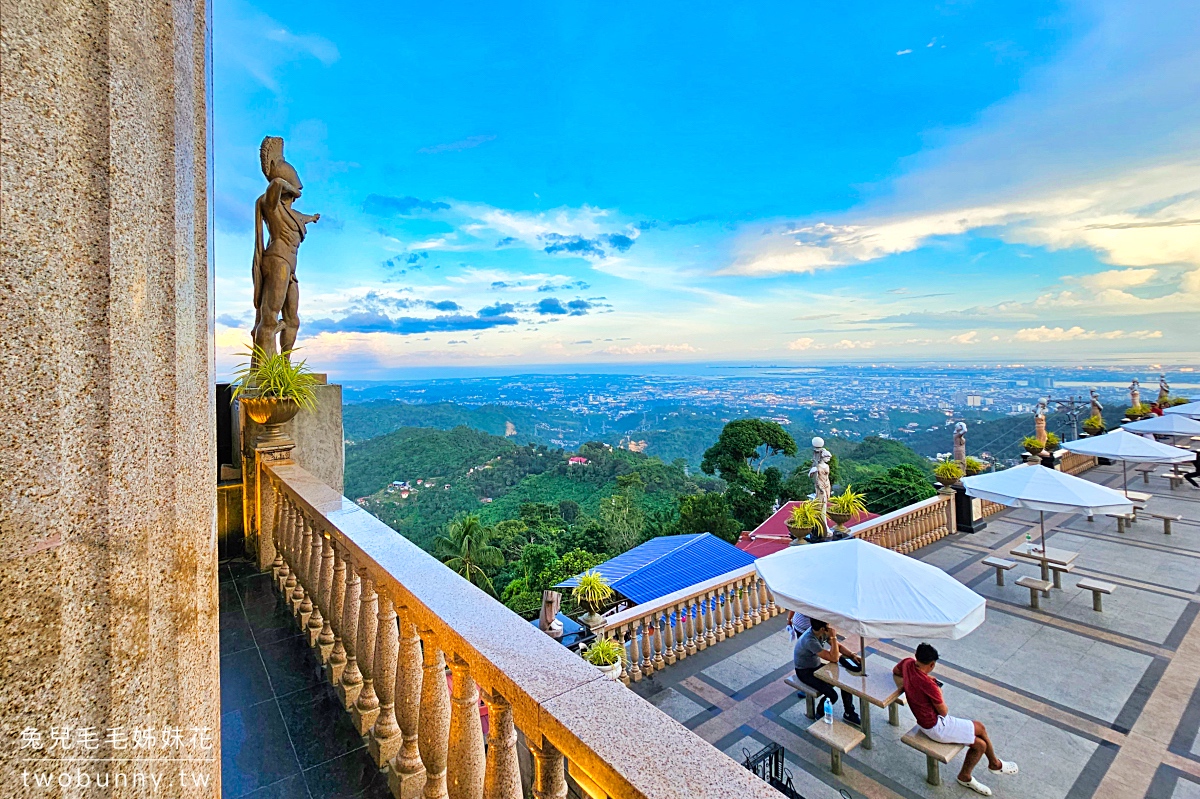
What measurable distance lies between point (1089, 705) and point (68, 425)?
8115 millimetres

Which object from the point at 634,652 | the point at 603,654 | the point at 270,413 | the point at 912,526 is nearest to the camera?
the point at 270,413

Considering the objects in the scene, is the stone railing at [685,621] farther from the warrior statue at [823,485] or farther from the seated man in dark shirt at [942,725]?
the warrior statue at [823,485]

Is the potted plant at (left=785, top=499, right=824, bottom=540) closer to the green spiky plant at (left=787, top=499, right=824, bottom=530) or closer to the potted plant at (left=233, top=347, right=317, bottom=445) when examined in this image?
the green spiky plant at (left=787, top=499, right=824, bottom=530)

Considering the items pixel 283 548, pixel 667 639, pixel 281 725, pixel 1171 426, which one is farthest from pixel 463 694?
pixel 1171 426

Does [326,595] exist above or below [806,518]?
above

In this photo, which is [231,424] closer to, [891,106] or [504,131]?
[891,106]

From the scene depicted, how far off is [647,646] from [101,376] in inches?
256

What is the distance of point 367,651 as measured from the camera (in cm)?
221

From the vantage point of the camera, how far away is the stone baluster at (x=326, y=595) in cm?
268

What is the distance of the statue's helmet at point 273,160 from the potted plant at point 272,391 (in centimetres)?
173

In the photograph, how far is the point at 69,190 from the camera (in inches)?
24.3

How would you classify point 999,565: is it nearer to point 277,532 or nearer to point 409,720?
point 409,720

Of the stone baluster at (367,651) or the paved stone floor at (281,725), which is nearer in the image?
the paved stone floor at (281,725)

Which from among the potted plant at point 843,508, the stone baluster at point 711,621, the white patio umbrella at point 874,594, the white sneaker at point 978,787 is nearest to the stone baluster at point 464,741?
the white patio umbrella at point 874,594
